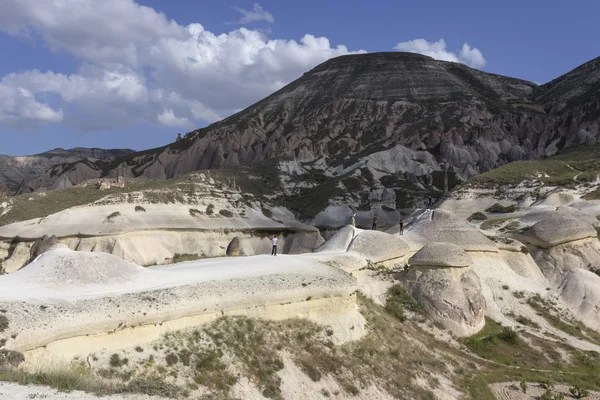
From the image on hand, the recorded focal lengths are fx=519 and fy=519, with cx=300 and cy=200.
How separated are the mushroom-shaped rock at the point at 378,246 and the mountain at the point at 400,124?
62.3 meters

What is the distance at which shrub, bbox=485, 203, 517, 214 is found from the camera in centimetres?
4584

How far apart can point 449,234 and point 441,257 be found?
557 centimetres

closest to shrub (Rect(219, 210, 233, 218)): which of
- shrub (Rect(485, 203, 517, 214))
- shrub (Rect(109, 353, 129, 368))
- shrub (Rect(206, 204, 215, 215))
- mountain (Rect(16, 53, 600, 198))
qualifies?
shrub (Rect(206, 204, 215, 215))

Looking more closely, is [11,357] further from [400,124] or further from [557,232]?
[400,124]

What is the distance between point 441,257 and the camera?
2334cm

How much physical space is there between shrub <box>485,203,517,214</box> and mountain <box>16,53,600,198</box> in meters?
39.1

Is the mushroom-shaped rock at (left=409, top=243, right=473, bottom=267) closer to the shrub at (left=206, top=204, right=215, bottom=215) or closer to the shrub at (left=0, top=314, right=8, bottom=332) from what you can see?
the shrub at (left=0, top=314, right=8, bottom=332)

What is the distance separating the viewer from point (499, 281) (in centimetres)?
2727

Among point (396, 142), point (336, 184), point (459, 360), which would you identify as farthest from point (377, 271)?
point (396, 142)

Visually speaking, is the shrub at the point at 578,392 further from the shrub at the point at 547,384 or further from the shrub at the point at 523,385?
the shrub at the point at 523,385

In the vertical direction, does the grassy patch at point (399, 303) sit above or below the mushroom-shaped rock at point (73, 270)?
below

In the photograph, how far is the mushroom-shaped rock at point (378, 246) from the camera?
990 inches

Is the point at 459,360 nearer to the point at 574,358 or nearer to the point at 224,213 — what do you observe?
the point at 574,358

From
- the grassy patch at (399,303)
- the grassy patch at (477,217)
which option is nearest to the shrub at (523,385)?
the grassy patch at (399,303)
